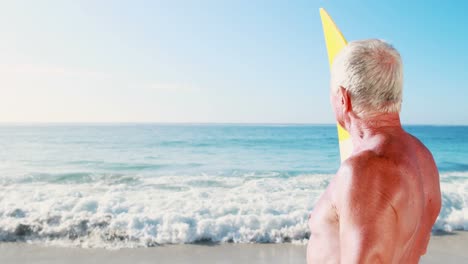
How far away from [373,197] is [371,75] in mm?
308

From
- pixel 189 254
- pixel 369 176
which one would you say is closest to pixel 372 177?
pixel 369 176

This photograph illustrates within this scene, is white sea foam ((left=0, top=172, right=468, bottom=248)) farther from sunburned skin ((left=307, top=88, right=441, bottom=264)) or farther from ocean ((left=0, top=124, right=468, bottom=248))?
sunburned skin ((left=307, top=88, right=441, bottom=264))

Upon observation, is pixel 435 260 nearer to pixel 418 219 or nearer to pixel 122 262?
pixel 122 262

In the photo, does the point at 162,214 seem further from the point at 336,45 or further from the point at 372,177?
the point at 372,177

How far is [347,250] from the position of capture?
0.87 meters

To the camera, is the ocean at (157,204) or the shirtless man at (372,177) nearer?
the shirtless man at (372,177)

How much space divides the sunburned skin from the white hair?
3 centimetres

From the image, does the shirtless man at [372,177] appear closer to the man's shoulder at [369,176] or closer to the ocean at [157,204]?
the man's shoulder at [369,176]

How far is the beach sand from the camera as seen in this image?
170 inches

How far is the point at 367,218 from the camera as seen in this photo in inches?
33.7

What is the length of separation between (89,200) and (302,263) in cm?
411

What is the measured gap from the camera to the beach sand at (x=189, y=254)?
433cm

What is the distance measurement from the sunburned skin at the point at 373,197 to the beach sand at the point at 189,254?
3480 millimetres

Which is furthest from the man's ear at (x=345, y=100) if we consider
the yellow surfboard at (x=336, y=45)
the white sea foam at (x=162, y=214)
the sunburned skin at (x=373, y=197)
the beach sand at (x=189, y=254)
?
the white sea foam at (x=162, y=214)
